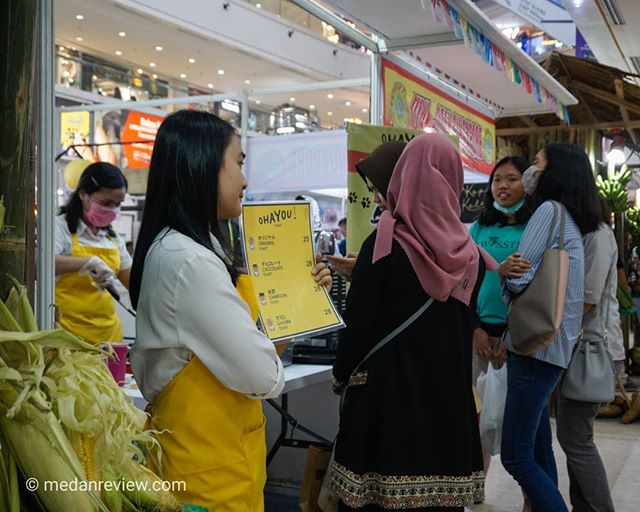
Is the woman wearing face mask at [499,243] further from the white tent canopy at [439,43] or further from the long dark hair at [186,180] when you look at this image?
the long dark hair at [186,180]

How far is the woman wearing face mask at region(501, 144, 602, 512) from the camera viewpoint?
2.98m

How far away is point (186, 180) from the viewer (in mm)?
1597

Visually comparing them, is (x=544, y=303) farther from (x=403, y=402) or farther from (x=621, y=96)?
(x=621, y=96)

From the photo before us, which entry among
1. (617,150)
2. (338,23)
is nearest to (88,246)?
(338,23)

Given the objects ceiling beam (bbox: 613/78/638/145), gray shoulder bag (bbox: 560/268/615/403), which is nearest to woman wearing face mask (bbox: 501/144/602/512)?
gray shoulder bag (bbox: 560/268/615/403)

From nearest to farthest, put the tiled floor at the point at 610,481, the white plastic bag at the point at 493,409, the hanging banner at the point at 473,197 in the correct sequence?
1. the white plastic bag at the point at 493,409
2. the tiled floor at the point at 610,481
3. the hanging banner at the point at 473,197

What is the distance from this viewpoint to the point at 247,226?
2.04m

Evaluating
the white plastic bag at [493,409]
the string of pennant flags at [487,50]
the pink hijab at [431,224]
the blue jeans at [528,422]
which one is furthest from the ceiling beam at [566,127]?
the pink hijab at [431,224]

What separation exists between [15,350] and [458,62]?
4.10 metres

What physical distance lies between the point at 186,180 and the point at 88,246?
2.15m

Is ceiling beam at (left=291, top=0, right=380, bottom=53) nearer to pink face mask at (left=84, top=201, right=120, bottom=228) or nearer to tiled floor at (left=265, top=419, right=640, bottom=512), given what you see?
pink face mask at (left=84, top=201, right=120, bottom=228)

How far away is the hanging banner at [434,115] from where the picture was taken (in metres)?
4.06

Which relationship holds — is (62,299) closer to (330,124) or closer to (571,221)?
(571,221)

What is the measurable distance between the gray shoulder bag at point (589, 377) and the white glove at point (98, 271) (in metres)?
2.00
